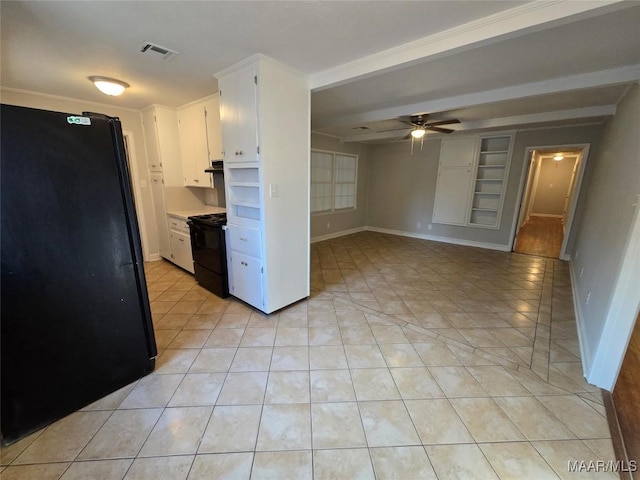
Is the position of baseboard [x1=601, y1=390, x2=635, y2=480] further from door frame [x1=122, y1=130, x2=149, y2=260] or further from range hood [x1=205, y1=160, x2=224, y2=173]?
door frame [x1=122, y1=130, x2=149, y2=260]

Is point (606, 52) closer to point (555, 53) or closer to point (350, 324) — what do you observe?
point (555, 53)

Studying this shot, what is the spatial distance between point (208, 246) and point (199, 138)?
1.56m

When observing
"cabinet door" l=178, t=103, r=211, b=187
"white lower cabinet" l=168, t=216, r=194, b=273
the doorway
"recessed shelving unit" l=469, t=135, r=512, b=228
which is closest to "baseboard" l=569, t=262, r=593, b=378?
"recessed shelving unit" l=469, t=135, r=512, b=228

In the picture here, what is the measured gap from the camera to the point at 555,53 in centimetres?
216

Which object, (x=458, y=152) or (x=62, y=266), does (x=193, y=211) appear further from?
(x=458, y=152)

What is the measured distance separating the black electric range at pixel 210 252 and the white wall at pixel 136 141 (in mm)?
1460

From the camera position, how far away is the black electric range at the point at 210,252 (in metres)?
3.00

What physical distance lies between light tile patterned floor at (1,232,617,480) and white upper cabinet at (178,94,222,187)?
179 centimetres

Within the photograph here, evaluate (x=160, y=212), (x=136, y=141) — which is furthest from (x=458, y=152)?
(x=136, y=141)

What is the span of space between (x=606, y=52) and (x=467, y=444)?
124 inches

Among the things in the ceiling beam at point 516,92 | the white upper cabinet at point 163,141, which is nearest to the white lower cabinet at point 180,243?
the white upper cabinet at point 163,141

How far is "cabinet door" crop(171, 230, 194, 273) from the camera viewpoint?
3.66 metres

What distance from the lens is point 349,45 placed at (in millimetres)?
2031

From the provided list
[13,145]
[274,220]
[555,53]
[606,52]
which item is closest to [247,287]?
[274,220]
